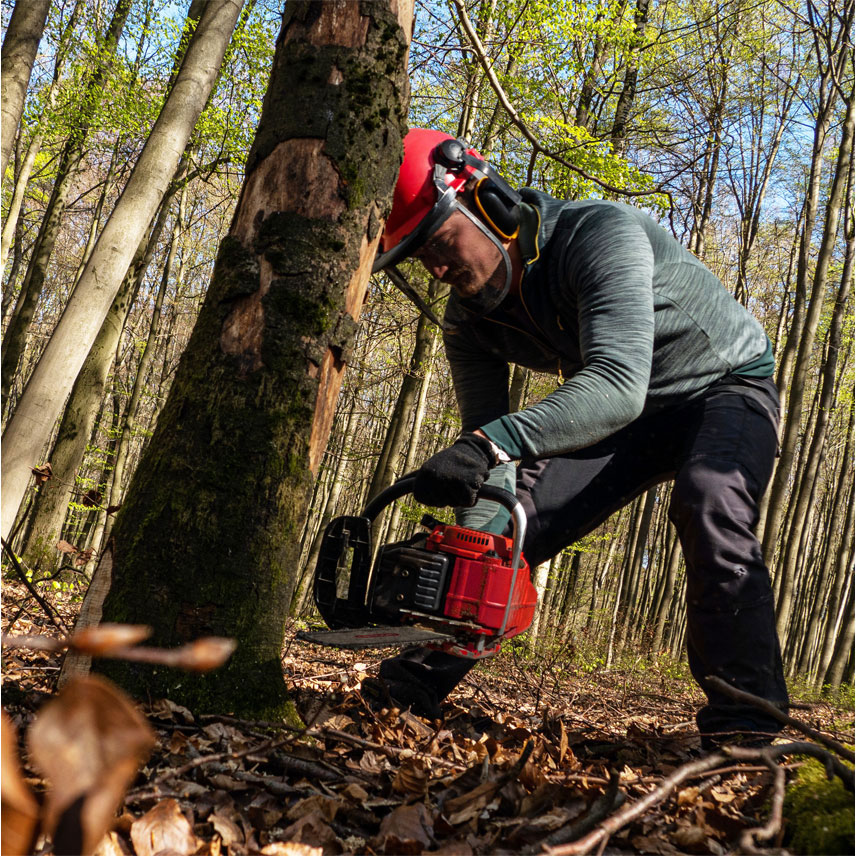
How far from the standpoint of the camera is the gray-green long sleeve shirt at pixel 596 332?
2324mm

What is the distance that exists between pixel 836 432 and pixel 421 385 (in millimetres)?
18458

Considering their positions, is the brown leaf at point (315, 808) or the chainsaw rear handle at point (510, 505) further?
the chainsaw rear handle at point (510, 505)

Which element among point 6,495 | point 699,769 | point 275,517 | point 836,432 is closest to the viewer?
point 699,769

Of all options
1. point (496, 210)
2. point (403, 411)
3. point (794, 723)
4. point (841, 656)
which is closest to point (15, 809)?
point (794, 723)

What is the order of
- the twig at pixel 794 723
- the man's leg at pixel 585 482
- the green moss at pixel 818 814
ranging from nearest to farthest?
the green moss at pixel 818 814, the twig at pixel 794 723, the man's leg at pixel 585 482

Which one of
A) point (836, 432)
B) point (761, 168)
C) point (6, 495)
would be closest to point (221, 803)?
point (6, 495)

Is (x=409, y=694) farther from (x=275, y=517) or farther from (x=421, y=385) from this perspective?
(x=421, y=385)

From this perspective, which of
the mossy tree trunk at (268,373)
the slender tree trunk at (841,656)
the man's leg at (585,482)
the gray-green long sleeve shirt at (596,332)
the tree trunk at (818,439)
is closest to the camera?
the mossy tree trunk at (268,373)

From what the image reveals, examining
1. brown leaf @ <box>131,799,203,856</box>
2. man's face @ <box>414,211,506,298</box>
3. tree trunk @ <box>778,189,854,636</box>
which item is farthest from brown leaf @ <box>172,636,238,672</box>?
tree trunk @ <box>778,189,854,636</box>

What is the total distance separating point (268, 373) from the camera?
2031mm

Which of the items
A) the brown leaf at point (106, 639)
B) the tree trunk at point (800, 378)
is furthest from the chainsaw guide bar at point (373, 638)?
the tree trunk at point (800, 378)

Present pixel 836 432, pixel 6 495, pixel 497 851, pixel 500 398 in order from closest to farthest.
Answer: pixel 497 851
pixel 500 398
pixel 6 495
pixel 836 432

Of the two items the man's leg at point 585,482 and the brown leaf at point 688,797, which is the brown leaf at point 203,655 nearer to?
the brown leaf at point 688,797

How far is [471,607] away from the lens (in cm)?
235
